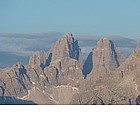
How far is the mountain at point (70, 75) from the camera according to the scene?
1092 centimetres

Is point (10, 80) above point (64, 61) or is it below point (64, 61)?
below

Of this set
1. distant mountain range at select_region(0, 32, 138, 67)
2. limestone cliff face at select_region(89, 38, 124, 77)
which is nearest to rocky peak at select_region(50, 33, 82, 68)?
distant mountain range at select_region(0, 32, 138, 67)

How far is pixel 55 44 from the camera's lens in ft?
35.2

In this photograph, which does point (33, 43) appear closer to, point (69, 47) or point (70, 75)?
point (69, 47)

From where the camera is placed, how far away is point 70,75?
12.9 metres

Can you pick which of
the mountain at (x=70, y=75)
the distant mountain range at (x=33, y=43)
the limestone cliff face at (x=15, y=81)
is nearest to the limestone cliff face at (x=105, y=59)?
the mountain at (x=70, y=75)

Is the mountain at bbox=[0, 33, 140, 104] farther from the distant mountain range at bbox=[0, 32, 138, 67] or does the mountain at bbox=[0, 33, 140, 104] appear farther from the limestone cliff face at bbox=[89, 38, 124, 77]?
the distant mountain range at bbox=[0, 32, 138, 67]

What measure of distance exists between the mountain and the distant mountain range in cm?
20

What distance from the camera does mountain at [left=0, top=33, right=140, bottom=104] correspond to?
1092 cm

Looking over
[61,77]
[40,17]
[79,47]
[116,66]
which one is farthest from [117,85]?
[40,17]

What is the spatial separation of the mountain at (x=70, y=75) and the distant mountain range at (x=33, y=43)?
201mm

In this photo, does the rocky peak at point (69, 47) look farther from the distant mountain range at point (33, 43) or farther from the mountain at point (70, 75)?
the distant mountain range at point (33, 43)
